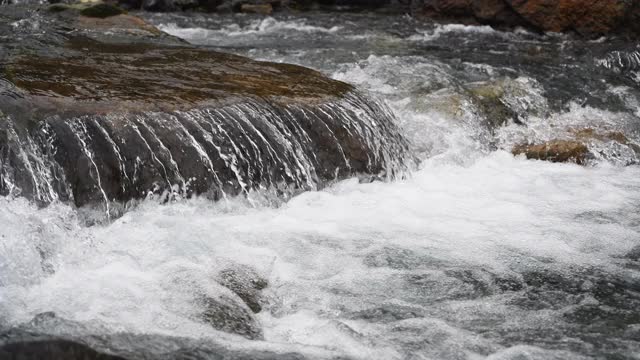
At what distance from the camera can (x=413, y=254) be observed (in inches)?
199

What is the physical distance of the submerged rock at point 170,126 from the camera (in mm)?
5168

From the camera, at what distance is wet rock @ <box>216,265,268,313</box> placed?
4.27m

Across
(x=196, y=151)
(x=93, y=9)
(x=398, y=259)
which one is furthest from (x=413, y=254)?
(x=93, y=9)

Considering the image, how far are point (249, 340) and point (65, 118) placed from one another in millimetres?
2453

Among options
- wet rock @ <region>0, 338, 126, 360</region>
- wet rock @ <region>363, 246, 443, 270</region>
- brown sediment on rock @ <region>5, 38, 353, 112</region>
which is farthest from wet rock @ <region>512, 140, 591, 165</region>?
wet rock @ <region>0, 338, 126, 360</region>

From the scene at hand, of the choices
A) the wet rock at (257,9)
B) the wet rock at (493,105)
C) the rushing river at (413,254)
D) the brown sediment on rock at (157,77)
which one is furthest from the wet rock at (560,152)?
the wet rock at (257,9)

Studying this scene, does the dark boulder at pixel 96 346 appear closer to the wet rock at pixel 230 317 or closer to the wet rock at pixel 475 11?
the wet rock at pixel 230 317

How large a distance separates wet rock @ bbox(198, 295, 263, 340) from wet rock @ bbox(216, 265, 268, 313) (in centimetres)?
12

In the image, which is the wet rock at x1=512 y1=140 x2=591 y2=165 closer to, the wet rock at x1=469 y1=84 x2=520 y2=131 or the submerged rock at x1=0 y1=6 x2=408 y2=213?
the wet rock at x1=469 y1=84 x2=520 y2=131

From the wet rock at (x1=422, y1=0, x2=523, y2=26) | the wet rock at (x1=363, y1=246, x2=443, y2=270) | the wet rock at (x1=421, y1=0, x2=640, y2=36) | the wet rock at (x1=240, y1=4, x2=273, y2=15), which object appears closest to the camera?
the wet rock at (x1=363, y1=246, x2=443, y2=270)

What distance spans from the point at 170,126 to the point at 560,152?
4051 mm

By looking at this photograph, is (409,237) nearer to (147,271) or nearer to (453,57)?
(147,271)

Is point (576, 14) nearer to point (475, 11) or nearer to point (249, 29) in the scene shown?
point (475, 11)

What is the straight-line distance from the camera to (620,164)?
24.8ft
